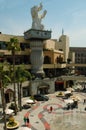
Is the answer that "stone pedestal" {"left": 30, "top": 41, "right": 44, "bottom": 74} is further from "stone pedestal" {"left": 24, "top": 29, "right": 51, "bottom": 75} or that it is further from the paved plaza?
the paved plaza

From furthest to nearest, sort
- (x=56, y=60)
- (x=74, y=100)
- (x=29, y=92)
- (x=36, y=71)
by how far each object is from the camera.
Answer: (x=56, y=60), (x=36, y=71), (x=29, y=92), (x=74, y=100)

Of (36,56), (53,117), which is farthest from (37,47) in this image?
(53,117)

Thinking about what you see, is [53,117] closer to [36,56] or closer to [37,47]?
[36,56]

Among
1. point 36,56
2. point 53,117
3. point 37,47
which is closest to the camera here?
point 53,117

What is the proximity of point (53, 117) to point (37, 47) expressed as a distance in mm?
30269

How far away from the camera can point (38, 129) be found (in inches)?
1598

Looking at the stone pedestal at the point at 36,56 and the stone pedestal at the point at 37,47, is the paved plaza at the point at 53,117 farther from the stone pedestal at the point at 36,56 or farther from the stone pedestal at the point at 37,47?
the stone pedestal at the point at 37,47

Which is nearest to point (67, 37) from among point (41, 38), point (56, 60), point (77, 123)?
point (56, 60)

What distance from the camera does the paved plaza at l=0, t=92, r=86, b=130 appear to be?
42.3 metres

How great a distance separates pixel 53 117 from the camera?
48.2 meters

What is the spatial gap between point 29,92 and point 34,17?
79.4 ft

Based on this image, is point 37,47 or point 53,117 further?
point 37,47

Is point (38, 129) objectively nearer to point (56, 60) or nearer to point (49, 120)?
point (49, 120)

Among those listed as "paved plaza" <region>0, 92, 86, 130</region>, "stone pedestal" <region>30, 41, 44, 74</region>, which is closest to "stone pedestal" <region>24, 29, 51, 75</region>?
"stone pedestal" <region>30, 41, 44, 74</region>
